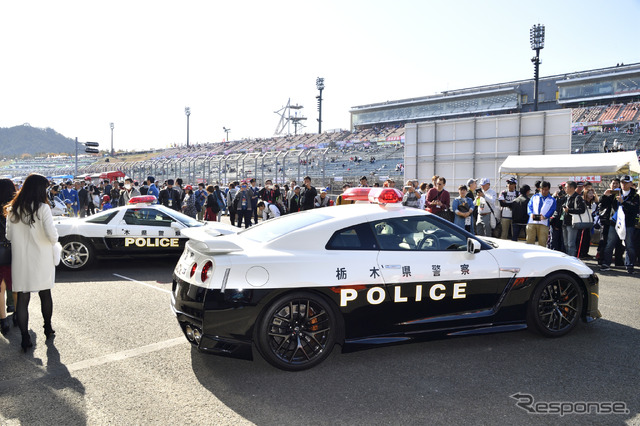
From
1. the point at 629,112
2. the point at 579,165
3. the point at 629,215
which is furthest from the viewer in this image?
the point at 629,112

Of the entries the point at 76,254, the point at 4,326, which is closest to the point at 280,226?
the point at 4,326

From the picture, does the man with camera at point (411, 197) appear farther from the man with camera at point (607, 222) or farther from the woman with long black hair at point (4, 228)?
the woman with long black hair at point (4, 228)

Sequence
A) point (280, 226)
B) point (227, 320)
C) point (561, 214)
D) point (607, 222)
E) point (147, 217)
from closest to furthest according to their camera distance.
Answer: point (227, 320)
point (280, 226)
point (147, 217)
point (607, 222)
point (561, 214)

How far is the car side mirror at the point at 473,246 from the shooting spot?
14.1 ft

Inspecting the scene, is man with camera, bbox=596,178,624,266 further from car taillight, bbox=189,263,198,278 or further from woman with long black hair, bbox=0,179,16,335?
woman with long black hair, bbox=0,179,16,335

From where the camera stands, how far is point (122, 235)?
27.8ft

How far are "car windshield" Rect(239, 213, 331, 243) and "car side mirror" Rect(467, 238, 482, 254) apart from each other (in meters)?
1.33

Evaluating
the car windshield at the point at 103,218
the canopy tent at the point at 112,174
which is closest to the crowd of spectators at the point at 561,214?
the car windshield at the point at 103,218

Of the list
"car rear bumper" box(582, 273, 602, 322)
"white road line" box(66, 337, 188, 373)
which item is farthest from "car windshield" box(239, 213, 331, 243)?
"car rear bumper" box(582, 273, 602, 322)

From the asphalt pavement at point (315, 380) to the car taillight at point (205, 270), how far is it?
2.54ft

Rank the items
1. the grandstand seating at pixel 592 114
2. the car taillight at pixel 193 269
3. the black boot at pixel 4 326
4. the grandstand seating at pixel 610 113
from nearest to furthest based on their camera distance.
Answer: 1. the car taillight at pixel 193 269
2. the black boot at pixel 4 326
3. the grandstand seating at pixel 610 113
4. the grandstand seating at pixel 592 114

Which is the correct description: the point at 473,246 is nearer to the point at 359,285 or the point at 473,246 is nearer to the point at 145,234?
the point at 359,285

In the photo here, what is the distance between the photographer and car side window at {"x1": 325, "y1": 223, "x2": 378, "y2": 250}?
161 inches

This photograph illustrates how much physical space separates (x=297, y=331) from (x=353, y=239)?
0.94m
